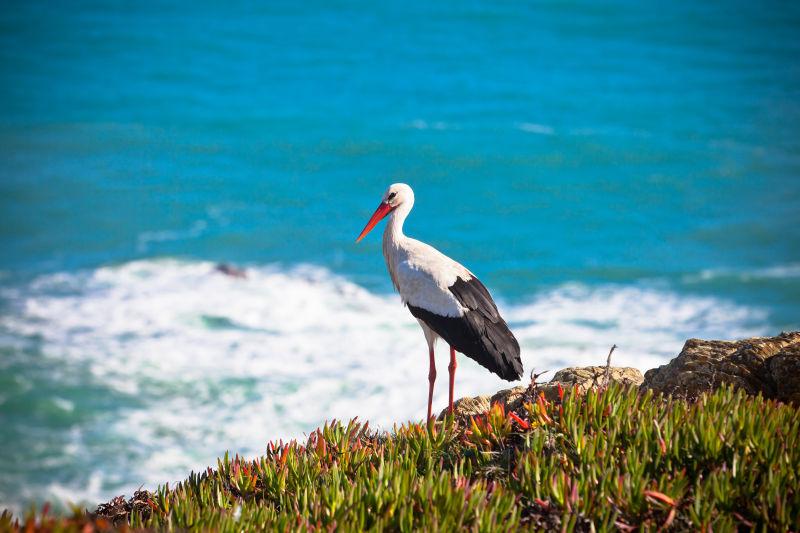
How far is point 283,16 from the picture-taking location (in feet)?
129

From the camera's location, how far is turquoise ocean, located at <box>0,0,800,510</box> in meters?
16.4

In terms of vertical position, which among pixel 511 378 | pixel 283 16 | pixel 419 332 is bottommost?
pixel 511 378

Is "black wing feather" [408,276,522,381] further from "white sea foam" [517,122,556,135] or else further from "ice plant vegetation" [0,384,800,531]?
"white sea foam" [517,122,556,135]

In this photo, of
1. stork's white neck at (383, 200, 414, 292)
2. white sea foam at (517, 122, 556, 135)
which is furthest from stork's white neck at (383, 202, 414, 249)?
white sea foam at (517, 122, 556, 135)

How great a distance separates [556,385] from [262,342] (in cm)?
1171

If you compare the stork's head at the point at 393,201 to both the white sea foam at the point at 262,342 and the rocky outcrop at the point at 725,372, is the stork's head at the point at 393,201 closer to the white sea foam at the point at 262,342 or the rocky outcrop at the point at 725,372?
the rocky outcrop at the point at 725,372

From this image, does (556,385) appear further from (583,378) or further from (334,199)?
(334,199)

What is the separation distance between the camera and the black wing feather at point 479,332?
23.8 ft

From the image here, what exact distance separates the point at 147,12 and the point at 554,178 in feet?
71.4

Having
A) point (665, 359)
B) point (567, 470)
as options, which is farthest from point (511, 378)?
point (665, 359)

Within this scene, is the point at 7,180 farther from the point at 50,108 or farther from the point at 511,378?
the point at 511,378

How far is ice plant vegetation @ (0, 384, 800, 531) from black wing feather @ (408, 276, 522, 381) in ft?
3.09

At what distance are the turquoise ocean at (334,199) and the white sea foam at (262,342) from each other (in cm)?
6

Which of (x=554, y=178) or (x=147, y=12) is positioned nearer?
(x=554, y=178)
